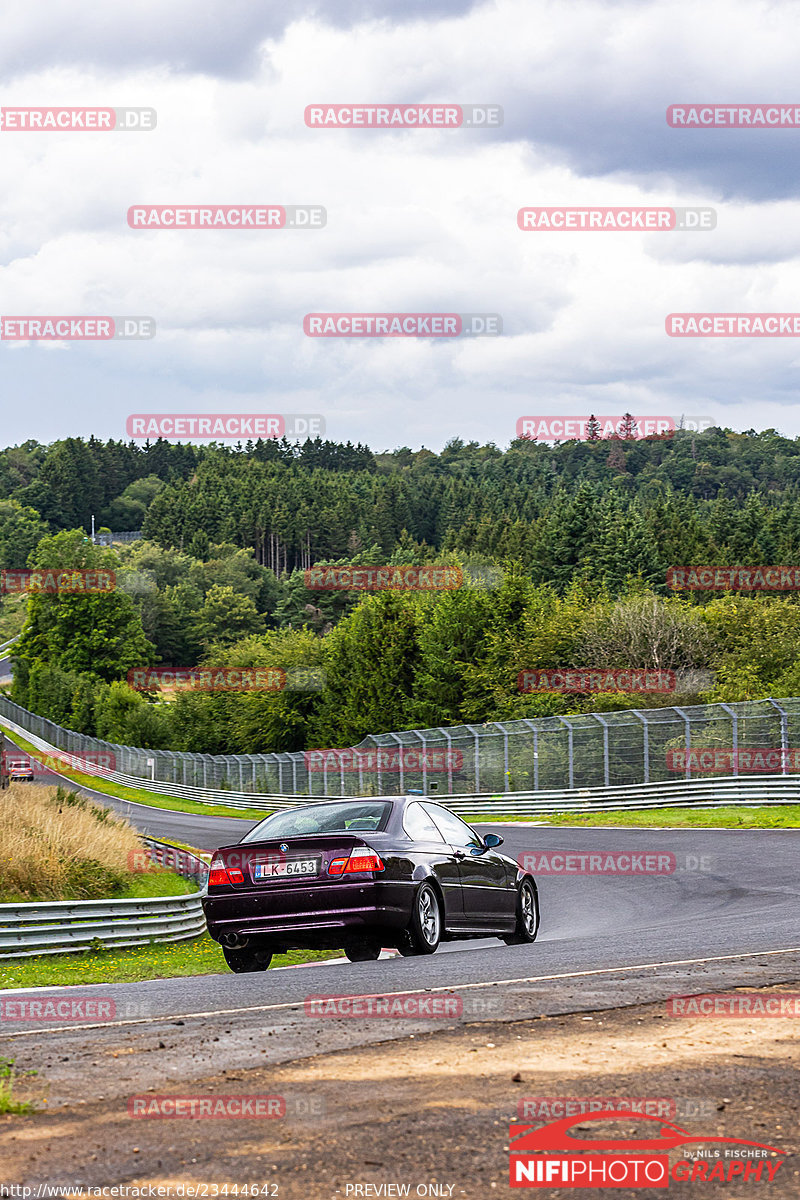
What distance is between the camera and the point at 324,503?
196625mm

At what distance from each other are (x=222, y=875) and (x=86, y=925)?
4213mm

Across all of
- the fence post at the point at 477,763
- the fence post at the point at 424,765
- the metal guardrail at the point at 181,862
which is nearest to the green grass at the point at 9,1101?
the metal guardrail at the point at 181,862

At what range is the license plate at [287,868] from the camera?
1063 cm

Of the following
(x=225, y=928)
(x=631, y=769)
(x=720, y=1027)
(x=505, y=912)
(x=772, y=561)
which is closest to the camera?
(x=720, y=1027)

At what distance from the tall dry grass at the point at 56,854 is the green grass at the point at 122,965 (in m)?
1.56

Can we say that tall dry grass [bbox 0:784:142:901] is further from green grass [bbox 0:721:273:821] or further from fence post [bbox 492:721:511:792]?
green grass [bbox 0:721:273:821]

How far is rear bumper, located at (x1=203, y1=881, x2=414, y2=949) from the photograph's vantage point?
10.4 m

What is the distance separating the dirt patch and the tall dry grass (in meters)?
10.5

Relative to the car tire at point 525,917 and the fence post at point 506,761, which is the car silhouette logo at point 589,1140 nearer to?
the car tire at point 525,917

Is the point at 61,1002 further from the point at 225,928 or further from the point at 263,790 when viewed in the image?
the point at 263,790

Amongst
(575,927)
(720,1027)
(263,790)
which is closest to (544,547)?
(263,790)

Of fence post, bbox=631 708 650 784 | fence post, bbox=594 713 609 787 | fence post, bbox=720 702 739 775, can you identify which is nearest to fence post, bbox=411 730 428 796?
fence post, bbox=594 713 609 787

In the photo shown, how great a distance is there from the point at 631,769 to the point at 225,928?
2263cm

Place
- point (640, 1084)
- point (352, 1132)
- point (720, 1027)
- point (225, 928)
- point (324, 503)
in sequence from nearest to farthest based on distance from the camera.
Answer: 1. point (352, 1132)
2. point (640, 1084)
3. point (720, 1027)
4. point (225, 928)
5. point (324, 503)
